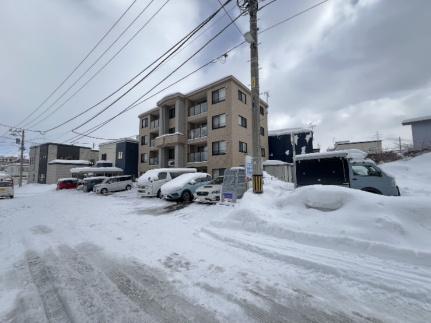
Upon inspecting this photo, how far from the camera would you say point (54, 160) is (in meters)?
40.4

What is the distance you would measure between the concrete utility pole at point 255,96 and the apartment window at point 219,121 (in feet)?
39.5

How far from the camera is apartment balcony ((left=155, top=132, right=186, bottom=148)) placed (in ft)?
76.1

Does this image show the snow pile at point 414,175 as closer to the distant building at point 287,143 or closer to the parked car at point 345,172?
the parked car at point 345,172

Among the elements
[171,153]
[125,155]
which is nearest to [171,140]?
[171,153]

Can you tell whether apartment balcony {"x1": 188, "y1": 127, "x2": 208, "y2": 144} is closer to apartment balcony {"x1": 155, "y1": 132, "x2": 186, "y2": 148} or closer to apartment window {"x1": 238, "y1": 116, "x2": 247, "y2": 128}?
apartment balcony {"x1": 155, "y1": 132, "x2": 186, "y2": 148}

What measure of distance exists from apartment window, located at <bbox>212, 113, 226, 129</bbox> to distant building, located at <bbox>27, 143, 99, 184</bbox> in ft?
109

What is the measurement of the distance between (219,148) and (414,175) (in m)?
14.5

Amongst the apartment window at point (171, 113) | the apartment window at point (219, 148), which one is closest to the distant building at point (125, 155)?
the apartment window at point (171, 113)

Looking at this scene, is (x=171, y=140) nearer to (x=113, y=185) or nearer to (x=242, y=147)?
(x=113, y=185)

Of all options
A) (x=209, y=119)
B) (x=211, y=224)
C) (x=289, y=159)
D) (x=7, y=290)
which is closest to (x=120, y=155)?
(x=209, y=119)

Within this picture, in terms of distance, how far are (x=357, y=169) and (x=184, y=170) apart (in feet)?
41.6

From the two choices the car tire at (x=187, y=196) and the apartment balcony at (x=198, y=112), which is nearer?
the car tire at (x=187, y=196)

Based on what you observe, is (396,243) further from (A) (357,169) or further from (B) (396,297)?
(A) (357,169)

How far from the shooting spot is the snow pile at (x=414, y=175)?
→ 10728 mm
